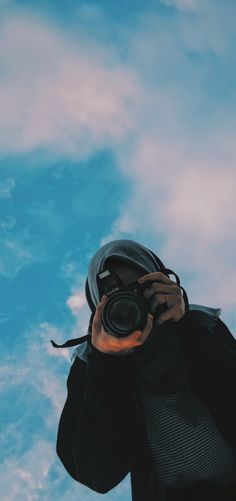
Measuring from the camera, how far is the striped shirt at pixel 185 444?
2.48 metres

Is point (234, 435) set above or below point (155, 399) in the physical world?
below

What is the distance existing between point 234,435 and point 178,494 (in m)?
0.47

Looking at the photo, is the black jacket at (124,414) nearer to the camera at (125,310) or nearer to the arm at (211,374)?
the arm at (211,374)

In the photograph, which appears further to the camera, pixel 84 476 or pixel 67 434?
pixel 67 434

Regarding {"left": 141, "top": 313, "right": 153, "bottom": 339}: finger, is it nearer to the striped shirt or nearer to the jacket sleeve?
the jacket sleeve

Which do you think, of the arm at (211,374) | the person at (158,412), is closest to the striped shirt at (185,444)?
the person at (158,412)

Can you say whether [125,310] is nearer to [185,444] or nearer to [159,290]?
[159,290]

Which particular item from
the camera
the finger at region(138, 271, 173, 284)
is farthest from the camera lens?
the finger at region(138, 271, 173, 284)

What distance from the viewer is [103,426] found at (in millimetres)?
2668

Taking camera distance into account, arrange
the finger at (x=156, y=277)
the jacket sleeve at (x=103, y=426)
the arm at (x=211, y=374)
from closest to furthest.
Answer: the arm at (x=211, y=374), the jacket sleeve at (x=103, y=426), the finger at (x=156, y=277)

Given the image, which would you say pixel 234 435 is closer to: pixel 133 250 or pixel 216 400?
pixel 216 400

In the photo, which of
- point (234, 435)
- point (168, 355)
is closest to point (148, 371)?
point (168, 355)

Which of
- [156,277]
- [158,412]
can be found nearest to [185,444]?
[158,412]

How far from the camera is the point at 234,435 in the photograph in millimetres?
2443
